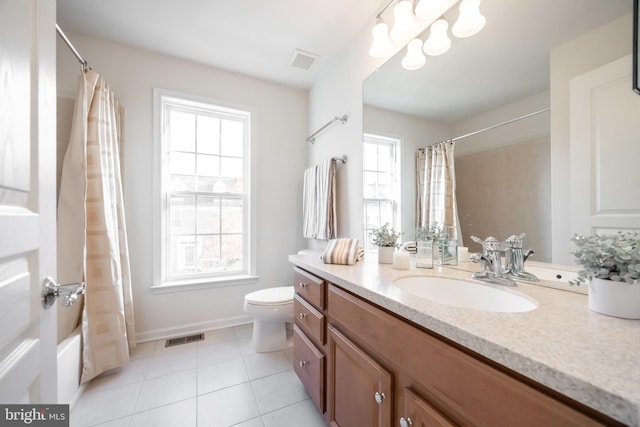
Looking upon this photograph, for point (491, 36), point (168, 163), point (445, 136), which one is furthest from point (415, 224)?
point (168, 163)

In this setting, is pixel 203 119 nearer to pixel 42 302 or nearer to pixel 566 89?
pixel 42 302

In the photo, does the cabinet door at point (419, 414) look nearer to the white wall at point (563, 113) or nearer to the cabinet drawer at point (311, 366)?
the cabinet drawer at point (311, 366)

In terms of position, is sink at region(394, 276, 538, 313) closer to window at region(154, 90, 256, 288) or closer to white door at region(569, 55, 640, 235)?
white door at region(569, 55, 640, 235)

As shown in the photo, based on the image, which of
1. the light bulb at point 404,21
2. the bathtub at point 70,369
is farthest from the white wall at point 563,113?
the bathtub at point 70,369

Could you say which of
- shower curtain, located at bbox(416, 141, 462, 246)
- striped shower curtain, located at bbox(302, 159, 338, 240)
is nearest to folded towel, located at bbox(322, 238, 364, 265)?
shower curtain, located at bbox(416, 141, 462, 246)

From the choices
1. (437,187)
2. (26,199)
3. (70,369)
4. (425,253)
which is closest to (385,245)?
(425,253)

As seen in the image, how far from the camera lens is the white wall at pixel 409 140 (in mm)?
1337

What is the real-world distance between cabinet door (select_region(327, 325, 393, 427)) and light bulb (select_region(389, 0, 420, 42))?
5.33ft

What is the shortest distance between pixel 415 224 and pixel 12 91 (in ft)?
5.09

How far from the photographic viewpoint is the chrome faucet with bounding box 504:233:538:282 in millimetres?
921

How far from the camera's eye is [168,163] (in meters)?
2.19

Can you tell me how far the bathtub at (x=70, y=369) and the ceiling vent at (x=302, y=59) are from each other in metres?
2.51

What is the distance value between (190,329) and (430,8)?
287cm

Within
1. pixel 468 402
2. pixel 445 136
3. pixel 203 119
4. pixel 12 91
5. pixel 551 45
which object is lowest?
pixel 468 402
